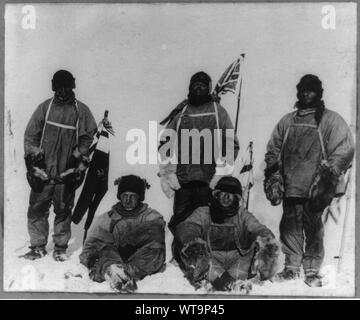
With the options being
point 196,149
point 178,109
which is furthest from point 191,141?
point 178,109

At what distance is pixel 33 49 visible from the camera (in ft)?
16.5

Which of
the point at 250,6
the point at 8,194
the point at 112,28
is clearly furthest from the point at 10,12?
the point at 250,6

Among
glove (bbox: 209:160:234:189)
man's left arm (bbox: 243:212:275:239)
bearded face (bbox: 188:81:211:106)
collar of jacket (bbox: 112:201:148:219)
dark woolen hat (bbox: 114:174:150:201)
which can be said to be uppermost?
bearded face (bbox: 188:81:211:106)

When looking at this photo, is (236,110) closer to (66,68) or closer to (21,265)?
(66,68)

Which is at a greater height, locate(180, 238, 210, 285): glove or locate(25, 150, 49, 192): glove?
locate(25, 150, 49, 192): glove

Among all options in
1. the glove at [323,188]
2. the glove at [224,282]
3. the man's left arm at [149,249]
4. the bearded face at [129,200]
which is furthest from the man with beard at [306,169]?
the bearded face at [129,200]

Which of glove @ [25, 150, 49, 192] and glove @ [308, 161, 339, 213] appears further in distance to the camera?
glove @ [25, 150, 49, 192]

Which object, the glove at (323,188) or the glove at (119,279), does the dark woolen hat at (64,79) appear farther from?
the glove at (323,188)

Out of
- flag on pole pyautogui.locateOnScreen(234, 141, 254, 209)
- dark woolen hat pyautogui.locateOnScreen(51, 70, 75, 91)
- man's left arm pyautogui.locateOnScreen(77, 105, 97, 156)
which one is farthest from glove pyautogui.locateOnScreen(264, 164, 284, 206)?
→ dark woolen hat pyautogui.locateOnScreen(51, 70, 75, 91)

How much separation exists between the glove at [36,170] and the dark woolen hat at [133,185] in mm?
557

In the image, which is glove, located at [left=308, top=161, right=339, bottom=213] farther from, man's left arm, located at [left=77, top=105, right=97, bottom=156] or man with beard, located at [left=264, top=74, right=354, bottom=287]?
man's left arm, located at [left=77, top=105, right=97, bottom=156]

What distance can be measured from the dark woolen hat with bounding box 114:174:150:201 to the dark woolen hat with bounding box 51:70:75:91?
77cm

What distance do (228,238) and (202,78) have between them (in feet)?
3.79

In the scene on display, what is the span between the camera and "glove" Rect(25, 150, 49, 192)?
198 inches
